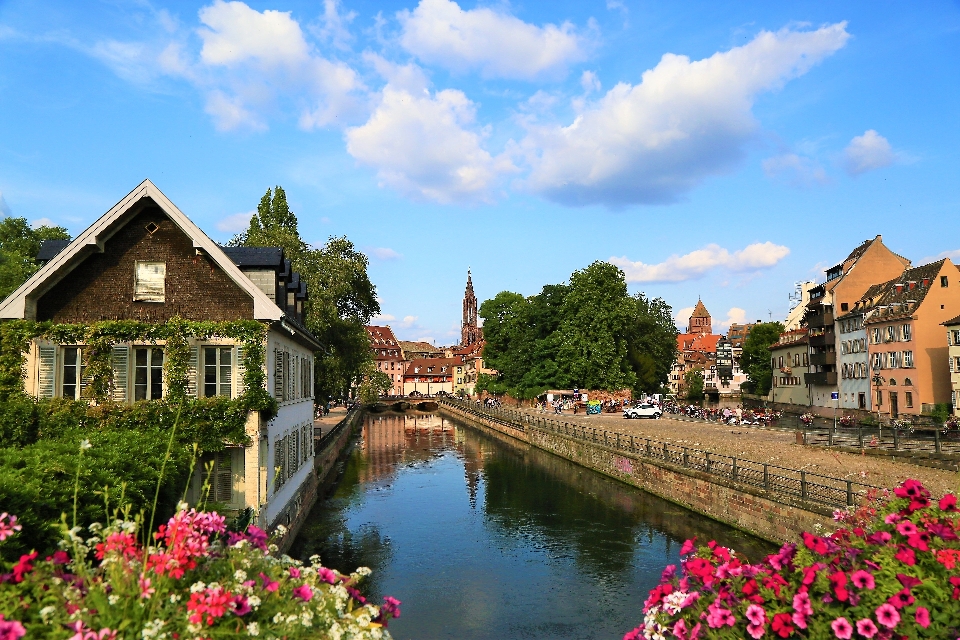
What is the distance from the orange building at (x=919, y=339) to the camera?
165 ft

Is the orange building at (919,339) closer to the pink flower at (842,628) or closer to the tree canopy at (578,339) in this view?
the tree canopy at (578,339)

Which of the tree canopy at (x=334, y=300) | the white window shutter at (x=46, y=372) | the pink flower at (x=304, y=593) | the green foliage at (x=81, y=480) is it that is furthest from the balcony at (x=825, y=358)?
the pink flower at (x=304, y=593)

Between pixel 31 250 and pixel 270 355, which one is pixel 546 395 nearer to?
pixel 31 250

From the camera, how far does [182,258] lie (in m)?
18.5

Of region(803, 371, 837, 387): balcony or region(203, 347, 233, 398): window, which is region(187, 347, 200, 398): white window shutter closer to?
region(203, 347, 233, 398): window

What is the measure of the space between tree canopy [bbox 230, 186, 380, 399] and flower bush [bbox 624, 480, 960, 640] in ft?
128

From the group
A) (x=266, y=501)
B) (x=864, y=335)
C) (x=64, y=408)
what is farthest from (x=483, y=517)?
(x=864, y=335)

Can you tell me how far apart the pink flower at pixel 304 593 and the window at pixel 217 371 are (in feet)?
46.8

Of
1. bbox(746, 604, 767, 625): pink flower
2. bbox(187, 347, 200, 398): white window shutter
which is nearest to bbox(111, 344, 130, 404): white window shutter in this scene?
bbox(187, 347, 200, 398): white window shutter

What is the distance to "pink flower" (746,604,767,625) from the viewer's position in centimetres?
542

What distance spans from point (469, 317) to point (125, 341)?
175887mm

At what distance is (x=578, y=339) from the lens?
77.4m

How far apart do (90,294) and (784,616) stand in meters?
18.6

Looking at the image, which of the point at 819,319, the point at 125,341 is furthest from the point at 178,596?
the point at 819,319
